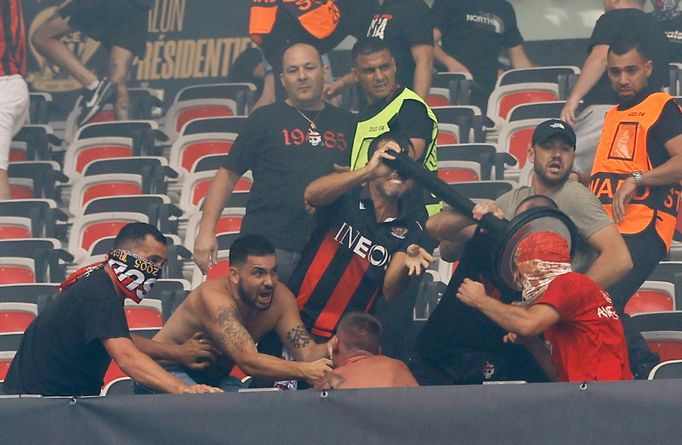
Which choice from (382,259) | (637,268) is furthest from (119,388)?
(637,268)

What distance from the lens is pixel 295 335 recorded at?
6496mm

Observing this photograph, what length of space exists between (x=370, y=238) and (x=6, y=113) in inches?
158

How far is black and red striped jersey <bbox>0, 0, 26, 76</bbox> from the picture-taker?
1012 cm

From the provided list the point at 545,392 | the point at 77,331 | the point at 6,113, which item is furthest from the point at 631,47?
the point at 6,113

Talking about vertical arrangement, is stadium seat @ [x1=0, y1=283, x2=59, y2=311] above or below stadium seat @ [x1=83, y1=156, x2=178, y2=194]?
below

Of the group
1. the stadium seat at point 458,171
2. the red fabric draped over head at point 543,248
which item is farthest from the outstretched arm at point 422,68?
the red fabric draped over head at point 543,248

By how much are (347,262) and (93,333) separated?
1427 mm

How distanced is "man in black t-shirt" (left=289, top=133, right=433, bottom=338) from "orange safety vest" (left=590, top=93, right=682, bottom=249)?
101 cm

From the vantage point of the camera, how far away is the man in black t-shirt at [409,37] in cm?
914

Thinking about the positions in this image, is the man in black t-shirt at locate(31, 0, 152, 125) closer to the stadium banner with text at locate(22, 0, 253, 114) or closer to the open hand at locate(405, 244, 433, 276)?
the stadium banner with text at locate(22, 0, 253, 114)

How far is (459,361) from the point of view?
631cm

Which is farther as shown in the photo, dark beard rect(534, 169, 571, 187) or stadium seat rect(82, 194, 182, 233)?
stadium seat rect(82, 194, 182, 233)

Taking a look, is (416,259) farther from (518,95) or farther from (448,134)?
(518,95)

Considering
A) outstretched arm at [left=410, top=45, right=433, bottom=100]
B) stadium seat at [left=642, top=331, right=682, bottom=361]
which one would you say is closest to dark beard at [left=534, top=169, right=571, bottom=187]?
stadium seat at [left=642, top=331, right=682, bottom=361]
